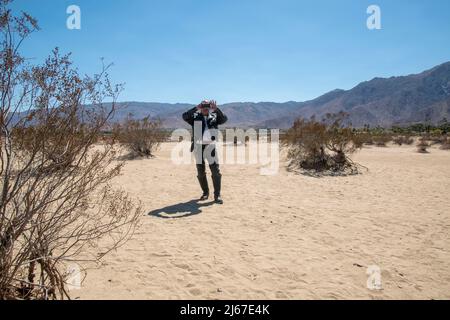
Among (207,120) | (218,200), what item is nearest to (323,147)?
(218,200)

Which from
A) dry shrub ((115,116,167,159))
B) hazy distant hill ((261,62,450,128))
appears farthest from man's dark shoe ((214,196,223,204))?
hazy distant hill ((261,62,450,128))

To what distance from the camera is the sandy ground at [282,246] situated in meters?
3.21

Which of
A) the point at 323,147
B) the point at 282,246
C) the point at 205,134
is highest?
the point at 205,134

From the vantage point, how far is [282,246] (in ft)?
14.2

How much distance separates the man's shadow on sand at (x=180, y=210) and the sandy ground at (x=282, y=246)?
0.07ft

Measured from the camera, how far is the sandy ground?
3211mm

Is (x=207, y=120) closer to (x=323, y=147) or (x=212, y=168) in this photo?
(x=212, y=168)

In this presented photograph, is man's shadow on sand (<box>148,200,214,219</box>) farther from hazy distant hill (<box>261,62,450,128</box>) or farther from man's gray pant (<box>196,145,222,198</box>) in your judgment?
hazy distant hill (<box>261,62,450,128</box>)

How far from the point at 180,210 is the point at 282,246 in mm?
2329

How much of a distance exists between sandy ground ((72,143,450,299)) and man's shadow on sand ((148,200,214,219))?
0.02 m
